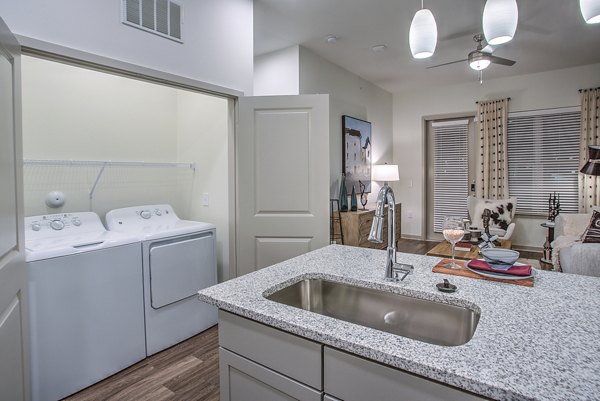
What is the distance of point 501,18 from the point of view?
1408mm

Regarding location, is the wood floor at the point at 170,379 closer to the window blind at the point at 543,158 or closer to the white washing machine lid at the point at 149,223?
the white washing machine lid at the point at 149,223

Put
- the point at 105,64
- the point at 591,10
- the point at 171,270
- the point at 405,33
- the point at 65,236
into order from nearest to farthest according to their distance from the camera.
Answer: the point at 591,10 < the point at 105,64 < the point at 65,236 < the point at 171,270 < the point at 405,33

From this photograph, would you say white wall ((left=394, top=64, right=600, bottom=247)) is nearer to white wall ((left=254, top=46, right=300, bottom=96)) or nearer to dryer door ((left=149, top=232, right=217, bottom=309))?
white wall ((left=254, top=46, right=300, bottom=96))

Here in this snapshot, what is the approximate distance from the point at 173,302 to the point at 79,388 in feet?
2.43

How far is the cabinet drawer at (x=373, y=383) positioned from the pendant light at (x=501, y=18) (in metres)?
1.42

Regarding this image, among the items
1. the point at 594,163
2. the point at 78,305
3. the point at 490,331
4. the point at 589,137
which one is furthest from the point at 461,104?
the point at 78,305

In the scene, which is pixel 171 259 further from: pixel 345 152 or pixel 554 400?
pixel 345 152

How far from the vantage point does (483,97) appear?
5668 millimetres

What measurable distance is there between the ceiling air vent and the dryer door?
4.78 feet

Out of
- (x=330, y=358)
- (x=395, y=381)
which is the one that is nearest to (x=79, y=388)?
(x=330, y=358)

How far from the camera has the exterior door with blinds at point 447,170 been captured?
5.93 meters

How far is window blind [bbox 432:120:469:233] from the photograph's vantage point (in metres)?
5.94

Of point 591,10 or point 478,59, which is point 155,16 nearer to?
point 591,10

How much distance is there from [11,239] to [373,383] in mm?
1502
